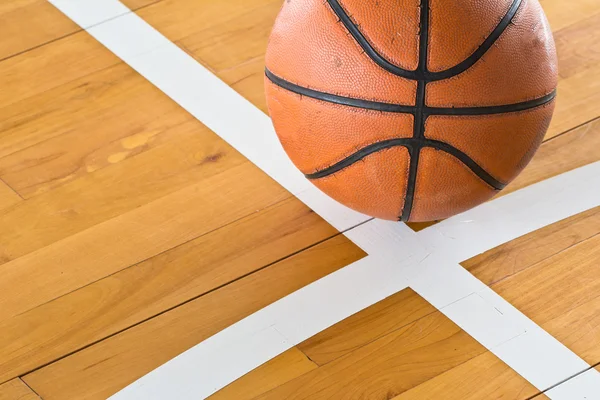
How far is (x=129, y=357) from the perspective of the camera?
2.11 m

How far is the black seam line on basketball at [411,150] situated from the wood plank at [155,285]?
1.01 feet

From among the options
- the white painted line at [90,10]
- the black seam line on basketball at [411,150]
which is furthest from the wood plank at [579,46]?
the white painted line at [90,10]

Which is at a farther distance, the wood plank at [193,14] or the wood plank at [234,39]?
the wood plank at [193,14]

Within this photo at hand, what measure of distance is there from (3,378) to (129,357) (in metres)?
0.28

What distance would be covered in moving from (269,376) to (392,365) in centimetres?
27

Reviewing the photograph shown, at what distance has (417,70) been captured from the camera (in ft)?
6.40

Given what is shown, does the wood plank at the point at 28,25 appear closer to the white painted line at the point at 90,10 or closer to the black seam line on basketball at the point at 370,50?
the white painted line at the point at 90,10

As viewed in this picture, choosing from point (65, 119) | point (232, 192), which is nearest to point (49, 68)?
point (65, 119)

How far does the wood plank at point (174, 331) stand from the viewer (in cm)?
207

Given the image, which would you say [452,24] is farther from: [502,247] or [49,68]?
[49,68]

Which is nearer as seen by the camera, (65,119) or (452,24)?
(452,24)

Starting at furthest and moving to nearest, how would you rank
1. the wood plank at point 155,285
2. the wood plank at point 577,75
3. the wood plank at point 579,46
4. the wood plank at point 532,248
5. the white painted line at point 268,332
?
1. the wood plank at point 579,46
2. the wood plank at point 577,75
3. the wood plank at point 532,248
4. the wood plank at point 155,285
5. the white painted line at point 268,332

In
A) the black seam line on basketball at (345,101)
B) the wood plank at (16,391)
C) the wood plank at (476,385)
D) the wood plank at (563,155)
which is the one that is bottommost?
the wood plank at (16,391)

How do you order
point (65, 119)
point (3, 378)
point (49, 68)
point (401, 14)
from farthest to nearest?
point (49, 68) → point (65, 119) → point (3, 378) → point (401, 14)
